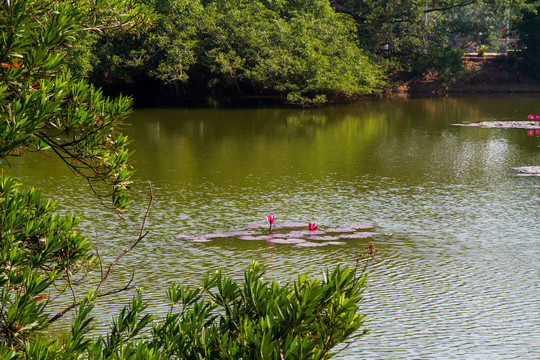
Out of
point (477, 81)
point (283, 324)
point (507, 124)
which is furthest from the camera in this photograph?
point (477, 81)

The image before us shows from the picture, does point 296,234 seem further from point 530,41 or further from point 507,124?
point 530,41

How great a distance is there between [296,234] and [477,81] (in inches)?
1241

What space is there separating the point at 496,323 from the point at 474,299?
643mm

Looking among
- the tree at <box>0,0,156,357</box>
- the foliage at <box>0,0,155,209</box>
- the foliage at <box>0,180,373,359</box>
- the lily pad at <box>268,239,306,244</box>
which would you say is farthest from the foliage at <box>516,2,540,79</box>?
the foliage at <box>0,180,373,359</box>

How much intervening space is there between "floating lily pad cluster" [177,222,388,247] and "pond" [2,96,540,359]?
0.53ft

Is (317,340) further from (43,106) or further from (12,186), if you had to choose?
(12,186)

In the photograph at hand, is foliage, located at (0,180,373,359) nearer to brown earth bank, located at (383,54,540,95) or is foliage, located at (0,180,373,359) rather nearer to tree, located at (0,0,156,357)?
tree, located at (0,0,156,357)

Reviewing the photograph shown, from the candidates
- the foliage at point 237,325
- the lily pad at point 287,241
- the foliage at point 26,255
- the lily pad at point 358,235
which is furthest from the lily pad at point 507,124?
the foliage at point 237,325

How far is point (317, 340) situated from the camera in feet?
10.4

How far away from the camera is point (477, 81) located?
3900 cm

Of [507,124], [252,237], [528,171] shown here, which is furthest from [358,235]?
[507,124]

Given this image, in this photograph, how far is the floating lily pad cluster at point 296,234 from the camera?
9422mm

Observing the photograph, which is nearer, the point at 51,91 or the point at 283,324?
the point at 283,324

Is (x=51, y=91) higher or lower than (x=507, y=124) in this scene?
higher
